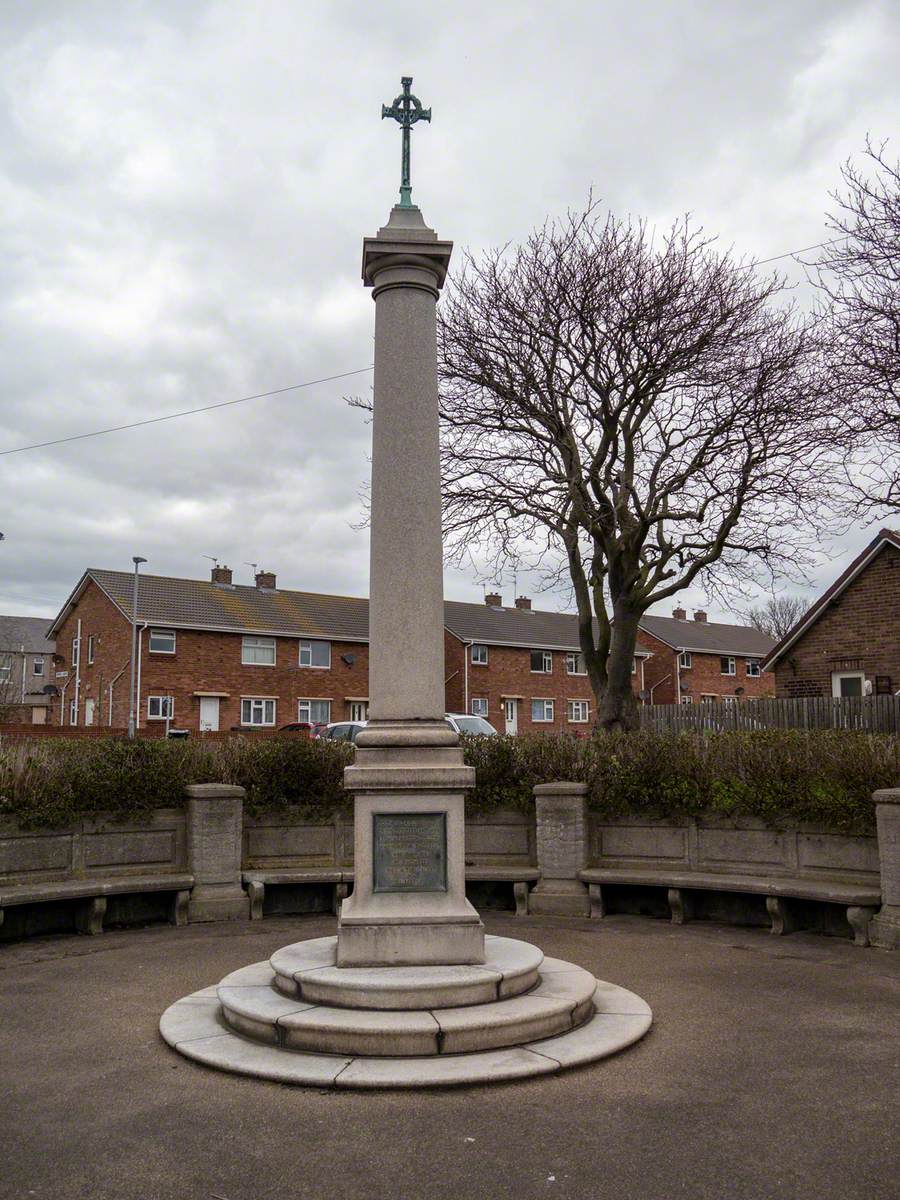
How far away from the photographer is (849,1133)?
182 inches

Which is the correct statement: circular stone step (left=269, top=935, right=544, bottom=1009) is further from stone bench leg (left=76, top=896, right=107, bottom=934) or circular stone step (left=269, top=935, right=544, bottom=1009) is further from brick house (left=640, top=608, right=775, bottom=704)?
brick house (left=640, top=608, right=775, bottom=704)

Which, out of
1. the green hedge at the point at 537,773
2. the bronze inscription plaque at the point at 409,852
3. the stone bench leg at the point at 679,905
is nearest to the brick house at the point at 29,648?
the green hedge at the point at 537,773

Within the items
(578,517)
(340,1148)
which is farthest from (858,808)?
(578,517)

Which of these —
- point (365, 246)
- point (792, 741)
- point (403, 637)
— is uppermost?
point (365, 246)

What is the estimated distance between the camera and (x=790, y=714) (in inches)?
841

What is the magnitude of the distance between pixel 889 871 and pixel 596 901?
3.03 m

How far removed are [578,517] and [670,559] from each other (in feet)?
6.81

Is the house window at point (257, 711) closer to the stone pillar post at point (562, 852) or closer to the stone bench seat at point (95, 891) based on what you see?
the stone bench seat at point (95, 891)

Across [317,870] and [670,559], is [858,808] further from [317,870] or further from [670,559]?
[670,559]

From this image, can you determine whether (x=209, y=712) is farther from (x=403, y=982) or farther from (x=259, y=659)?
(x=403, y=982)

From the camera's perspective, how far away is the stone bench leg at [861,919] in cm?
873

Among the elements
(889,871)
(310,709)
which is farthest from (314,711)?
(889,871)

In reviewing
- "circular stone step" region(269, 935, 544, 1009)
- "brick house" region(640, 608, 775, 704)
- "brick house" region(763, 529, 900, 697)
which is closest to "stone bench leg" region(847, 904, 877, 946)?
"circular stone step" region(269, 935, 544, 1009)

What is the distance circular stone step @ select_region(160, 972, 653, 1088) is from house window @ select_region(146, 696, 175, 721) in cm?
3445
